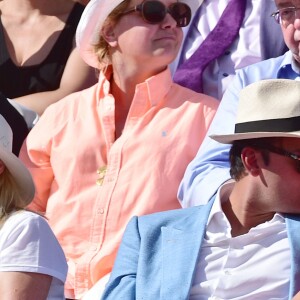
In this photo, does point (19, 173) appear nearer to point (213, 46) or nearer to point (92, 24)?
point (92, 24)

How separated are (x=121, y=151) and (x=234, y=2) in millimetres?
1090

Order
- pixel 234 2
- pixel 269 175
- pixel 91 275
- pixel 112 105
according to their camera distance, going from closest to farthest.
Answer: pixel 269 175, pixel 91 275, pixel 112 105, pixel 234 2

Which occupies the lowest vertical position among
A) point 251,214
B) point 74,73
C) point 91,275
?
point 91,275

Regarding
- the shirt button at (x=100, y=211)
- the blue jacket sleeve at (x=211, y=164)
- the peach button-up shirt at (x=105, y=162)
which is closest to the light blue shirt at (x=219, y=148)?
the blue jacket sleeve at (x=211, y=164)

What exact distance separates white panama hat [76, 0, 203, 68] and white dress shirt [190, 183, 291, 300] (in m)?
1.74

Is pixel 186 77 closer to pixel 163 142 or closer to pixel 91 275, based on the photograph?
pixel 163 142

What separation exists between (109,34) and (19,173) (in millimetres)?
1272

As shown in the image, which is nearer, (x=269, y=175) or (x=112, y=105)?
(x=269, y=175)

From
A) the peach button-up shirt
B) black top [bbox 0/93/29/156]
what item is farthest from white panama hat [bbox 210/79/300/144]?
black top [bbox 0/93/29/156]

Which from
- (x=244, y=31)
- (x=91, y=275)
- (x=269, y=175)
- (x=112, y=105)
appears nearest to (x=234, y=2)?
(x=244, y=31)

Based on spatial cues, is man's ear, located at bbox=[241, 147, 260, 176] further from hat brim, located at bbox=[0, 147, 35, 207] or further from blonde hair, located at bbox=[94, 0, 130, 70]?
blonde hair, located at bbox=[94, 0, 130, 70]

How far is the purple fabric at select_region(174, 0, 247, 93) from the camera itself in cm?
543

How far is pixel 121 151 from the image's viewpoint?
4973mm

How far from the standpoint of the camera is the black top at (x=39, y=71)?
5891mm
